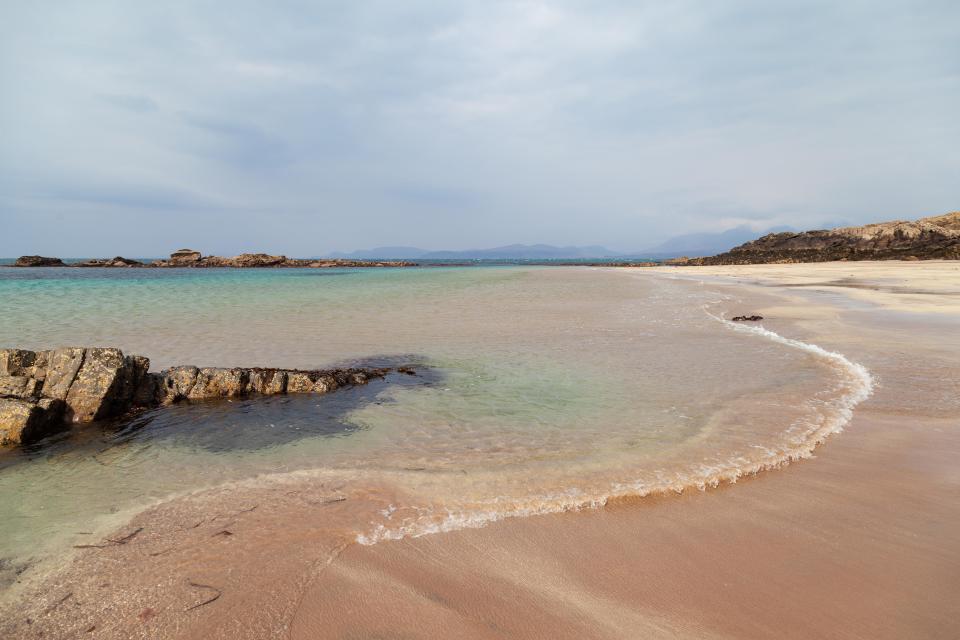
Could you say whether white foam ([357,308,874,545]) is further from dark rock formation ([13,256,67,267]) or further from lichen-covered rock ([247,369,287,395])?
dark rock formation ([13,256,67,267])

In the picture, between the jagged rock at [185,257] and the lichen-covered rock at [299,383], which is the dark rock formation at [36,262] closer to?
the jagged rock at [185,257]

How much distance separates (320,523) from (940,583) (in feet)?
15.6

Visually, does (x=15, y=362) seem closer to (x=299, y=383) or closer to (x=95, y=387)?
(x=95, y=387)

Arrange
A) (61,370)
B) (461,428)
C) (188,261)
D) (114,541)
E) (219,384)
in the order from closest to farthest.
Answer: (114,541), (461,428), (61,370), (219,384), (188,261)

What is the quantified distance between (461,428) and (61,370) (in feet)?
20.7

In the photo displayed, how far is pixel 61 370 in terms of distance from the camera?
7.04 meters

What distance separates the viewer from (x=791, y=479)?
4.79 metres

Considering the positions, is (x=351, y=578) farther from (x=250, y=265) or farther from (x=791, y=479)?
(x=250, y=265)

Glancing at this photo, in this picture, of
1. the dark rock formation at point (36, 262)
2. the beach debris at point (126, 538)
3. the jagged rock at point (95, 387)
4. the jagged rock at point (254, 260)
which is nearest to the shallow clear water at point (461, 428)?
the beach debris at point (126, 538)

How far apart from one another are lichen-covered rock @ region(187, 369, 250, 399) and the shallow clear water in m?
0.37

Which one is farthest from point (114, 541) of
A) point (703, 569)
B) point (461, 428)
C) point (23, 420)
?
point (703, 569)

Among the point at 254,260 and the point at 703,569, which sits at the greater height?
the point at 254,260

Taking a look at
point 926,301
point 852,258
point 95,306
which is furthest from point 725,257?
point 95,306

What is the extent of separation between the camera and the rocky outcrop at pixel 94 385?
6.18 m
